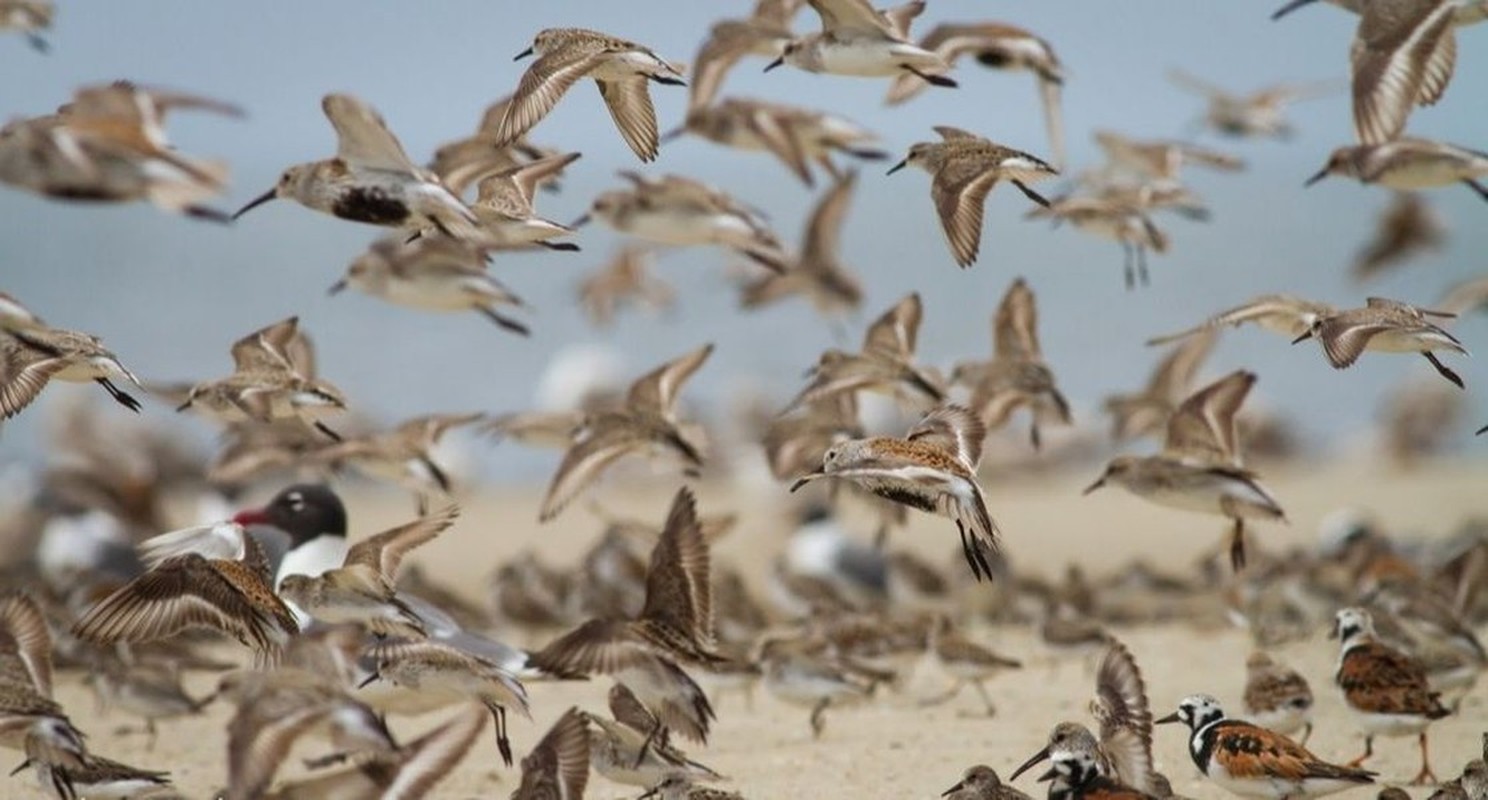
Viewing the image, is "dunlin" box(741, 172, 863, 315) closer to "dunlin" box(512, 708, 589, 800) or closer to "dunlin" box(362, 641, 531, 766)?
"dunlin" box(362, 641, 531, 766)

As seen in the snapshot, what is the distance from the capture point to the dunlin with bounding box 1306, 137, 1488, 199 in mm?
7895

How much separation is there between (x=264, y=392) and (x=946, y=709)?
3488 millimetres

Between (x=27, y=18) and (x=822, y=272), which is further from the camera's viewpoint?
(x=822, y=272)

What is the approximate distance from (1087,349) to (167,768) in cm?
3433

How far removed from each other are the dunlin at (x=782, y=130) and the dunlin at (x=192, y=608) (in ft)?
13.1

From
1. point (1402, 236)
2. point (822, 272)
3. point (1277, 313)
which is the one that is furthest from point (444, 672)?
point (1402, 236)

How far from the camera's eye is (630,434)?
29.0 feet

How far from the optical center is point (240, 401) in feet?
25.4

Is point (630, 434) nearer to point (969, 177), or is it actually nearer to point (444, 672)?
point (969, 177)

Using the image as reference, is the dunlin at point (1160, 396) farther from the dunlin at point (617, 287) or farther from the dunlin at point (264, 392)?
the dunlin at point (617, 287)

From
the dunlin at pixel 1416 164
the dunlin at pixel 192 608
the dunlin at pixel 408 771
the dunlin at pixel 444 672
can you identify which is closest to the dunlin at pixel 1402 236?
the dunlin at pixel 1416 164

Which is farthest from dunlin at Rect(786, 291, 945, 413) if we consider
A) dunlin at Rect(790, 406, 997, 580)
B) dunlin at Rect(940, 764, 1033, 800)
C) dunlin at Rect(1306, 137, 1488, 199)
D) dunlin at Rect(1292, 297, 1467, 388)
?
dunlin at Rect(940, 764, 1033, 800)

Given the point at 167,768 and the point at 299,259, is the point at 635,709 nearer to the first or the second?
the point at 167,768

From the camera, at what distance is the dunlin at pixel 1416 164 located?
7895 mm
